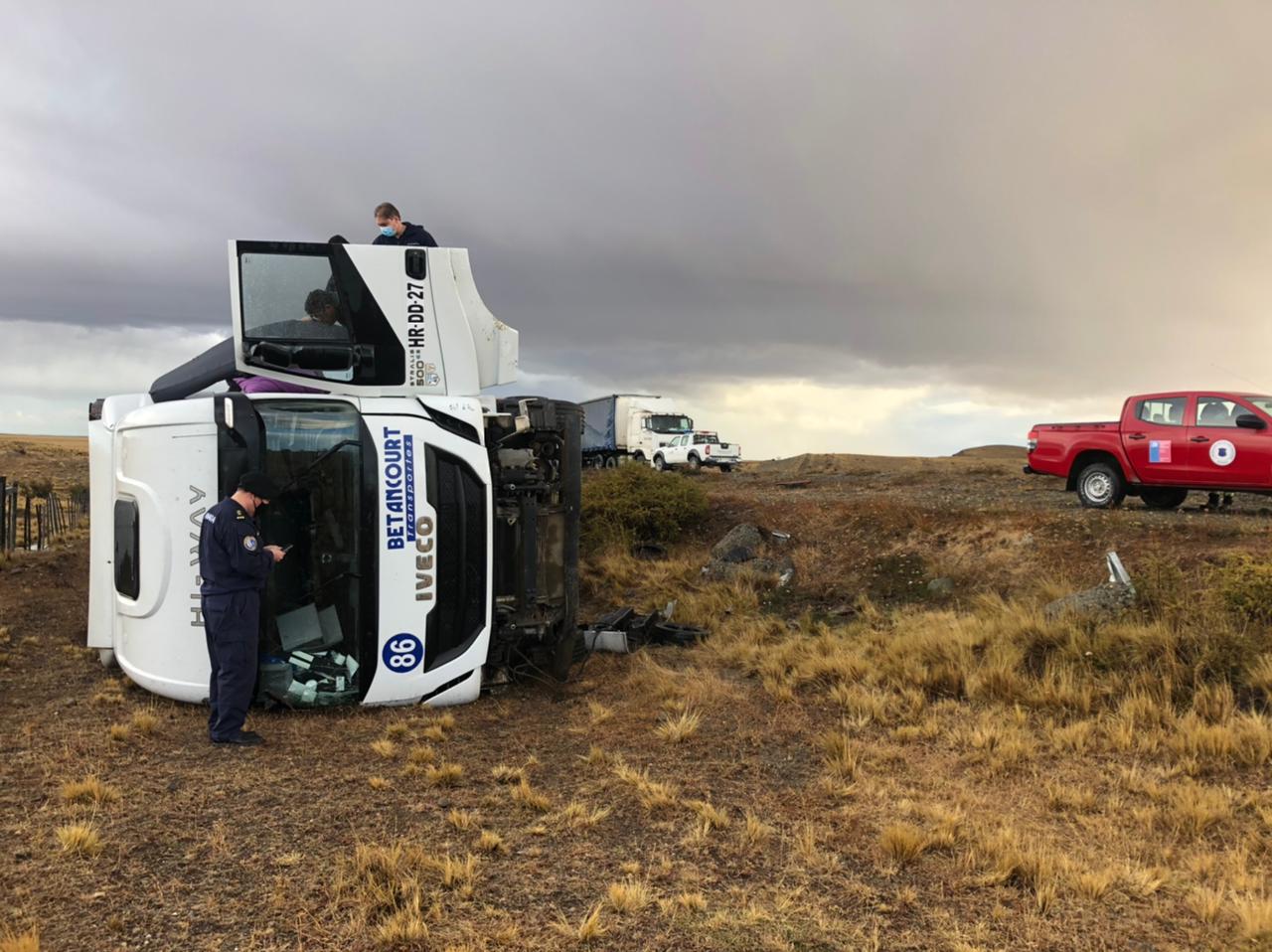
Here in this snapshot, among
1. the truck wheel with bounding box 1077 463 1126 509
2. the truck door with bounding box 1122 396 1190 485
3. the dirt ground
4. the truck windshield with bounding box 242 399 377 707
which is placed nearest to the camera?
the dirt ground

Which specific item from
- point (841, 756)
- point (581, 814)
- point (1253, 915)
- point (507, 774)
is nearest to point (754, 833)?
point (581, 814)

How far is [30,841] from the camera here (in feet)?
14.5

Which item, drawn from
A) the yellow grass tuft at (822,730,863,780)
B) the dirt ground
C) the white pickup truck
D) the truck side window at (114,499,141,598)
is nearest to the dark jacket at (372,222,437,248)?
the truck side window at (114,499,141,598)

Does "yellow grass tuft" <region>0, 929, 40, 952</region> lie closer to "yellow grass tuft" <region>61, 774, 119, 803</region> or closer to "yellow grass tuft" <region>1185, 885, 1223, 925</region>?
"yellow grass tuft" <region>61, 774, 119, 803</region>

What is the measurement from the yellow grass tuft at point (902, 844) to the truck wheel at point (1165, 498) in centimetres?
1166

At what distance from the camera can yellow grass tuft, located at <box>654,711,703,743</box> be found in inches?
254

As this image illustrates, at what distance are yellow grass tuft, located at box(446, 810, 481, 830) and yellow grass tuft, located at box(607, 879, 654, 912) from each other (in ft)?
3.40

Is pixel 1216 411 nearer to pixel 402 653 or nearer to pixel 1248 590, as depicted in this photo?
pixel 1248 590

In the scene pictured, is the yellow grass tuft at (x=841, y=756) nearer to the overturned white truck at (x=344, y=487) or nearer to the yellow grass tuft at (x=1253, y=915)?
the yellow grass tuft at (x=1253, y=915)

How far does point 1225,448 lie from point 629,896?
38.7 ft

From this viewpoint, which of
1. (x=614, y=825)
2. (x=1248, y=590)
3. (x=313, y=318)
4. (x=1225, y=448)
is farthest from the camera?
(x=1225, y=448)

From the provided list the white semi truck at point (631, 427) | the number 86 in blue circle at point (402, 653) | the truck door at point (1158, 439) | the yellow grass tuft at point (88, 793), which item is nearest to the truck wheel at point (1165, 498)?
the truck door at point (1158, 439)

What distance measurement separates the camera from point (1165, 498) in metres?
14.3

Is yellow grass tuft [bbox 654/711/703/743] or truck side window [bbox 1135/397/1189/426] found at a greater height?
truck side window [bbox 1135/397/1189/426]
